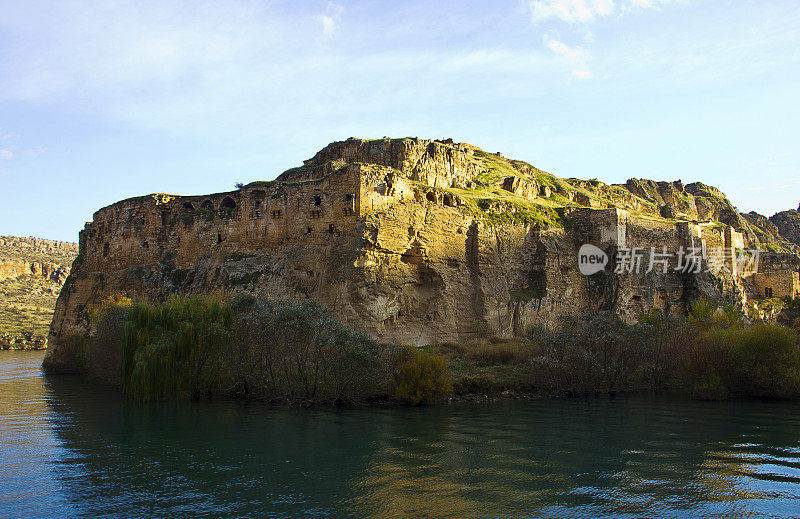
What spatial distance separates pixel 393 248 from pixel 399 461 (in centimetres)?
2181

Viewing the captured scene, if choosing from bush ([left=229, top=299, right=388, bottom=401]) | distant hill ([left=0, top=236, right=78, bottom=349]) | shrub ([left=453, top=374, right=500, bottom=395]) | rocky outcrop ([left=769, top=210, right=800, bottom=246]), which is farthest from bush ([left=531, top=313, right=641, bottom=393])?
distant hill ([left=0, top=236, right=78, bottom=349])

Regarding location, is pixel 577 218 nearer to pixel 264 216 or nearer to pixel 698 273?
pixel 698 273

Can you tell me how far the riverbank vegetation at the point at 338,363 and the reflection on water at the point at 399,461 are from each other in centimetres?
153

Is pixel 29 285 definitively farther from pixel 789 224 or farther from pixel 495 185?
pixel 789 224

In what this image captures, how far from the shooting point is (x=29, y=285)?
4771 inches

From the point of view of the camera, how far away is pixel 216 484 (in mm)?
14977

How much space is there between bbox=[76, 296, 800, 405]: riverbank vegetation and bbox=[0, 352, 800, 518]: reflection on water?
1.53 meters

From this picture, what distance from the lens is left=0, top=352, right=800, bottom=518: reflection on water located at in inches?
536

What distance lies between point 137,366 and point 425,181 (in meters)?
26.2

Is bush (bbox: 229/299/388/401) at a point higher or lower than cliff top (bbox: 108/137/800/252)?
lower

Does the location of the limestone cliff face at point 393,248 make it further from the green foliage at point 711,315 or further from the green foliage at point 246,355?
the green foliage at point 246,355

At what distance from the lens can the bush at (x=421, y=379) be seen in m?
27.7

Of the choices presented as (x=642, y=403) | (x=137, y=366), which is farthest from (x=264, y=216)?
(x=642, y=403)

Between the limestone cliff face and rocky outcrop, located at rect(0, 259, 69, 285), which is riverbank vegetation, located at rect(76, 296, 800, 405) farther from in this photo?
rocky outcrop, located at rect(0, 259, 69, 285)
